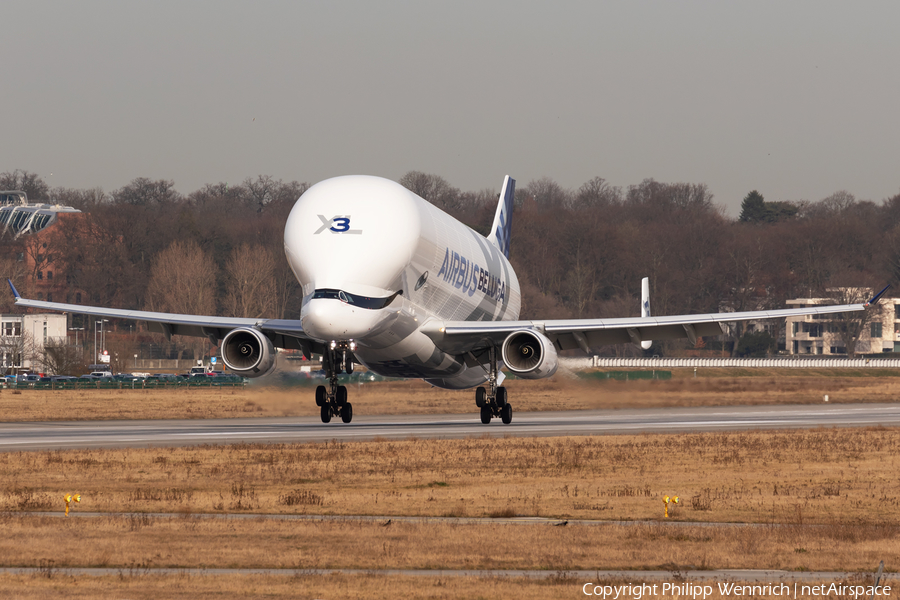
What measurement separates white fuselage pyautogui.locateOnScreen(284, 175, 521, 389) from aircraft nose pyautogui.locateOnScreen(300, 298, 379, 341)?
0.09 feet

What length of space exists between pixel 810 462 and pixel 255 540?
15.2 meters

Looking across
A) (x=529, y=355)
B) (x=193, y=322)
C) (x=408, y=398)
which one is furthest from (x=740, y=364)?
(x=193, y=322)

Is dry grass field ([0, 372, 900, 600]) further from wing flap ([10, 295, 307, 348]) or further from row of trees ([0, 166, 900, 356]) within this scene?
row of trees ([0, 166, 900, 356])

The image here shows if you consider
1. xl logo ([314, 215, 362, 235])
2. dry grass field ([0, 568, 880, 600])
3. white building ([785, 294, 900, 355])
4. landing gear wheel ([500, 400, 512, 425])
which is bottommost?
dry grass field ([0, 568, 880, 600])

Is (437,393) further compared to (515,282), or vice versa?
(437,393)

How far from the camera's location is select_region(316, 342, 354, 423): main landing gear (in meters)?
37.7

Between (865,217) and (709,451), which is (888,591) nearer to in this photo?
(709,451)

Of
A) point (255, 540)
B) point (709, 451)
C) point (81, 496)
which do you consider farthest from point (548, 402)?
point (255, 540)


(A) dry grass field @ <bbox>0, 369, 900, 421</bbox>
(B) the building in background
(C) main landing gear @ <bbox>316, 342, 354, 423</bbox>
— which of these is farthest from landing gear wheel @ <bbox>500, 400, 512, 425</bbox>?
(B) the building in background

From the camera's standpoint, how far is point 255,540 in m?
16.1

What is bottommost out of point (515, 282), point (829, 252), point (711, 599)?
point (711, 599)

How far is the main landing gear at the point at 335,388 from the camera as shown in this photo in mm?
37656

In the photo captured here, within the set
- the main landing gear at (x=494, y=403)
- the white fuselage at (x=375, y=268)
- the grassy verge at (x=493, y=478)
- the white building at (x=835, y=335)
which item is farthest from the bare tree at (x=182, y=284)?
the grassy verge at (x=493, y=478)

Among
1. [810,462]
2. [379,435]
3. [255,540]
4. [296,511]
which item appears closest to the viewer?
[255,540]
